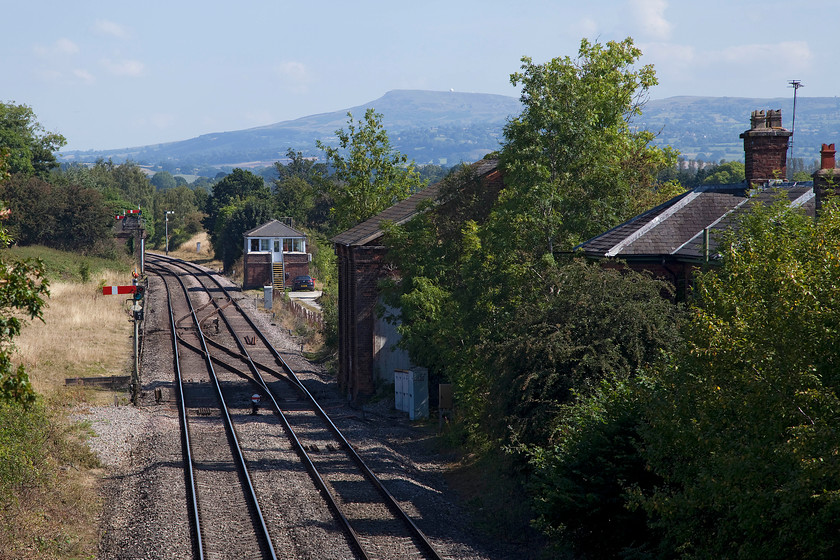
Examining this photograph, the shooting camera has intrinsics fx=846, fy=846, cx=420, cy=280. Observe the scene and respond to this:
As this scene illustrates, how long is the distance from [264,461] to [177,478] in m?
2.18

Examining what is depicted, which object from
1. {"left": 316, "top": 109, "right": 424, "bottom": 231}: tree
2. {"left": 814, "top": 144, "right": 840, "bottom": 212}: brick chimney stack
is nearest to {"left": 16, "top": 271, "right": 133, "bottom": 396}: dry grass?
{"left": 316, "top": 109, "right": 424, "bottom": 231}: tree

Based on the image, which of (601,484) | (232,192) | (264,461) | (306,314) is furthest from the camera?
(232,192)

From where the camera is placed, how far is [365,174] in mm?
37844

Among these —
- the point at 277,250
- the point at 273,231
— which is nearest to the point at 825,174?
the point at 277,250

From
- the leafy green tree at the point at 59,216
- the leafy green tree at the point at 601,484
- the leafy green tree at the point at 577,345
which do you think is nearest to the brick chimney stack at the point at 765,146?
the leafy green tree at the point at 577,345

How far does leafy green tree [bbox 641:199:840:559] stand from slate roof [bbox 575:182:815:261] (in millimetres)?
9145

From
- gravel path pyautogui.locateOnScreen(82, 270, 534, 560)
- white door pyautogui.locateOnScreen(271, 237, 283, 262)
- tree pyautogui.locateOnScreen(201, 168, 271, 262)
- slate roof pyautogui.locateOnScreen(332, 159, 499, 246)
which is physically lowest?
gravel path pyautogui.locateOnScreen(82, 270, 534, 560)

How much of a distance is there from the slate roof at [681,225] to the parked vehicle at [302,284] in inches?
1789

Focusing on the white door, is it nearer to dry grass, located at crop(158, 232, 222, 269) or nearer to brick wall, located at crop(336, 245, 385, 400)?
dry grass, located at crop(158, 232, 222, 269)

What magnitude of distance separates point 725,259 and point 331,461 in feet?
39.2

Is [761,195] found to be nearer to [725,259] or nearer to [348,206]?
[725,259]

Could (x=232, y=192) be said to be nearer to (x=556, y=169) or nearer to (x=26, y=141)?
(x=26, y=141)

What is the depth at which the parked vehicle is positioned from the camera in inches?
2517

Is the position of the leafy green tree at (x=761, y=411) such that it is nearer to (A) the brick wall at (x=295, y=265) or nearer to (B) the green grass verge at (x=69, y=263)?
(B) the green grass verge at (x=69, y=263)
